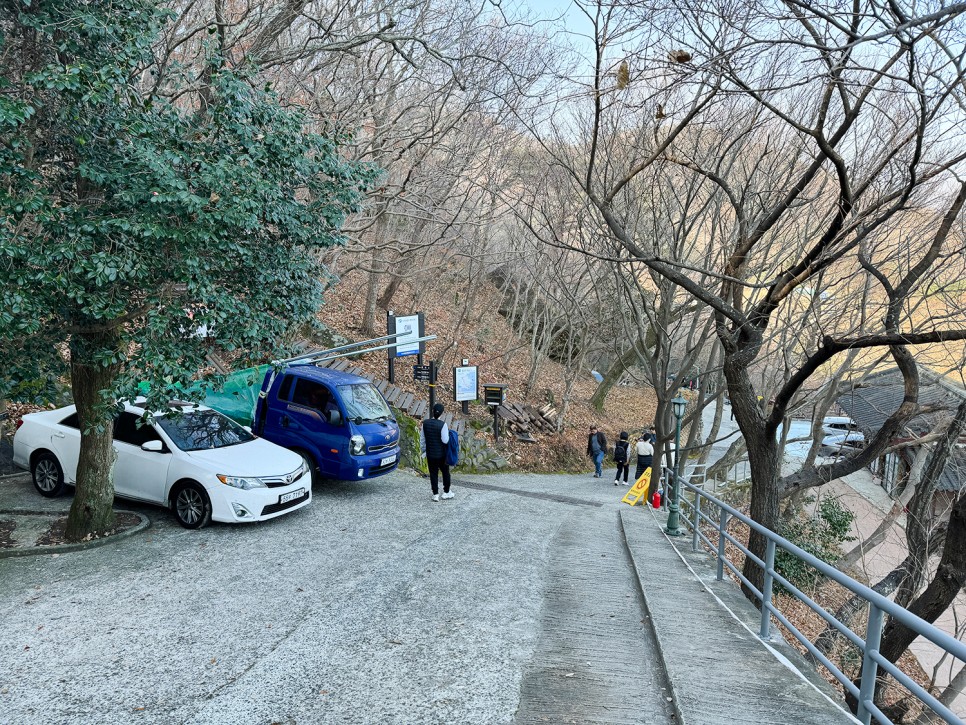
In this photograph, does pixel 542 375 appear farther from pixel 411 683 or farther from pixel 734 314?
pixel 411 683

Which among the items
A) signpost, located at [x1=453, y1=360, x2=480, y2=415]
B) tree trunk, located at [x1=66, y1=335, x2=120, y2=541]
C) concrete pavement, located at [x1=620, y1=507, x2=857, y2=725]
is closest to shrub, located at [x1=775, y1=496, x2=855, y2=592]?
signpost, located at [x1=453, y1=360, x2=480, y2=415]

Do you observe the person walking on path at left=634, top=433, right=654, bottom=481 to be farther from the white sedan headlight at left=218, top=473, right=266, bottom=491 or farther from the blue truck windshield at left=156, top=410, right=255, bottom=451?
the white sedan headlight at left=218, top=473, right=266, bottom=491

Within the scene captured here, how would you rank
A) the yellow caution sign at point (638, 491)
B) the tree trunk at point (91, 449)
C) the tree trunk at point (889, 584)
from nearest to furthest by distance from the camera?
the tree trunk at point (91, 449), the tree trunk at point (889, 584), the yellow caution sign at point (638, 491)

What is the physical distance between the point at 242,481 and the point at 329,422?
2906mm

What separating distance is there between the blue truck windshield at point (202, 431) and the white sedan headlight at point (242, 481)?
2.59 feet

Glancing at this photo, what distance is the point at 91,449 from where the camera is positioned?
8.27 m

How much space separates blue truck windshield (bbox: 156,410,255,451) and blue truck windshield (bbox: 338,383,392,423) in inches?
78.4

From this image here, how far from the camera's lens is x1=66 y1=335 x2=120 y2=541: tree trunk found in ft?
25.6

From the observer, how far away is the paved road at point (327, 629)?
4562 millimetres

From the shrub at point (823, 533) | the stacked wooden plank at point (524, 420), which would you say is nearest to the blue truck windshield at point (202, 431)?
the stacked wooden plank at point (524, 420)

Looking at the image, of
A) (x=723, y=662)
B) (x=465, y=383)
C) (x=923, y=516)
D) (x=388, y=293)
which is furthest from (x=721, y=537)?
(x=388, y=293)

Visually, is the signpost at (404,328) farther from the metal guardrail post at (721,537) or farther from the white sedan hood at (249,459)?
the metal guardrail post at (721,537)

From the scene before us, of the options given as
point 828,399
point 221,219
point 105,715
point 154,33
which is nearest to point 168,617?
point 105,715

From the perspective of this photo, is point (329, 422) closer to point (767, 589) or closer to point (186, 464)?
point (186, 464)
